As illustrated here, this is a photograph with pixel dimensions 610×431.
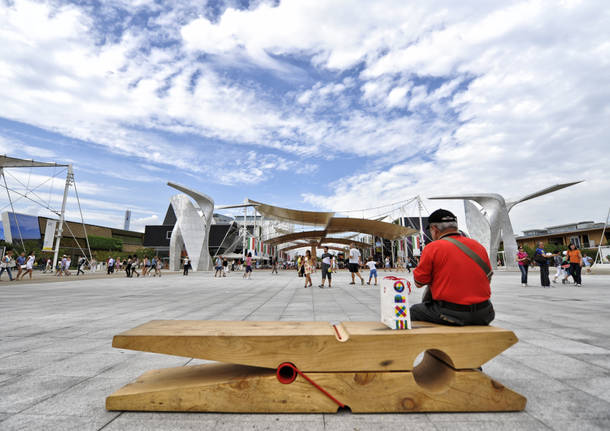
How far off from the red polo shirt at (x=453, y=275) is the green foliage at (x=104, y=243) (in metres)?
61.5

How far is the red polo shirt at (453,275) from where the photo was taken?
216 centimetres

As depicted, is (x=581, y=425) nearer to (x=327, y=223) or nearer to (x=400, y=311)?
(x=400, y=311)

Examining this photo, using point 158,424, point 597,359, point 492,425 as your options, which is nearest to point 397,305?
point 492,425

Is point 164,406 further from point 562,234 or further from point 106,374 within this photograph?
point 562,234

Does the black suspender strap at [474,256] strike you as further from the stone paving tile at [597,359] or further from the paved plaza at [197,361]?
the stone paving tile at [597,359]

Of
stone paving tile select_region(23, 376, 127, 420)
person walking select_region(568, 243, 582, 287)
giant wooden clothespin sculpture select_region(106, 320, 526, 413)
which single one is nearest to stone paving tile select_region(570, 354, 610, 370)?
giant wooden clothespin sculpture select_region(106, 320, 526, 413)

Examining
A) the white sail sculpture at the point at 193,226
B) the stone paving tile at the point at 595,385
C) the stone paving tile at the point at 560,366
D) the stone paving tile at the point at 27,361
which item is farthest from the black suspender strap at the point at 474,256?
the white sail sculpture at the point at 193,226

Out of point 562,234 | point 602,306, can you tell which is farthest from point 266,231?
point 602,306

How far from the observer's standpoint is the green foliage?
5250cm

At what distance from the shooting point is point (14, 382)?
2.40 metres

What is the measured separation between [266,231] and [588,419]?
64543mm

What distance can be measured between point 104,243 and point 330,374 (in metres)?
63.0

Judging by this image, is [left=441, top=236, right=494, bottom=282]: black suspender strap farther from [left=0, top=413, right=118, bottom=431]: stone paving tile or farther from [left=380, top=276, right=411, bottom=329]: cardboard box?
[left=0, top=413, right=118, bottom=431]: stone paving tile

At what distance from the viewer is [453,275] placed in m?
2.19
